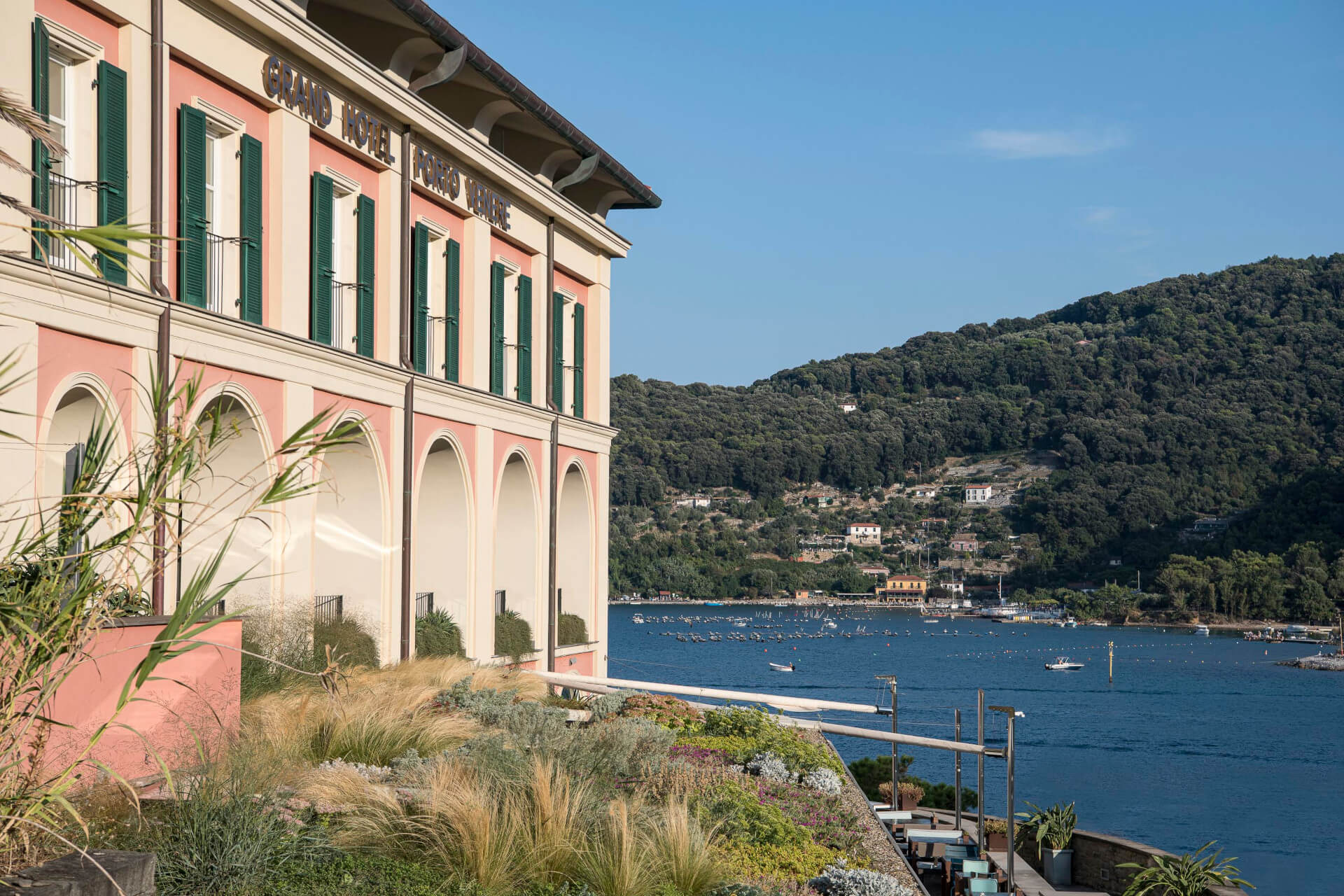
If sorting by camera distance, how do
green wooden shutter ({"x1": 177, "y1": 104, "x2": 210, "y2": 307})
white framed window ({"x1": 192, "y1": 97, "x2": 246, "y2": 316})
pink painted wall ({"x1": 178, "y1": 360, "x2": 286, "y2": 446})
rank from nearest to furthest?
green wooden shutter ({"x1": 177, "y1": 104, "x2": 210, "y2": 307}) < pink painted wall ({"x1": 178, "y1": 360, "x2": 286, "y2": 446}) < white framed window ({"x1": 192, "y1": 97, "x2": 246, "y2": 316})

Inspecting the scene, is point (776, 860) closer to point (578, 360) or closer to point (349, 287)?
point (349, 287)

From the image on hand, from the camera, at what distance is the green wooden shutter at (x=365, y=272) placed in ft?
65.4

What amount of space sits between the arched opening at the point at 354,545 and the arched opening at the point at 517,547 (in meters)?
6.13

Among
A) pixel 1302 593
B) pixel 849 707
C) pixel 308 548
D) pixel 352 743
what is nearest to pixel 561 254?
pixel 308 548

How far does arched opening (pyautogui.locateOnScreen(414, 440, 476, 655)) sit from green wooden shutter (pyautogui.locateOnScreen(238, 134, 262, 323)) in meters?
6.50

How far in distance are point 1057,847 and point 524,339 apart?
14444 mm

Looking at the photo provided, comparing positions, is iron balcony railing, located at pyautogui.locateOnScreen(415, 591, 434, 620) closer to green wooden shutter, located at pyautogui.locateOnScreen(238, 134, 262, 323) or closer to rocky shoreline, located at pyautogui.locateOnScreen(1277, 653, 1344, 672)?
green wooden shutter, located at pyautogui.locateOnScreen(238, 134, 262, 323)

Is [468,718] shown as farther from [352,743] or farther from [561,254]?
[561,254]

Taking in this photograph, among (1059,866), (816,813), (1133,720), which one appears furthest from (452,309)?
(1133,720)

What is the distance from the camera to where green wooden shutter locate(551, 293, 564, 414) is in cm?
2742

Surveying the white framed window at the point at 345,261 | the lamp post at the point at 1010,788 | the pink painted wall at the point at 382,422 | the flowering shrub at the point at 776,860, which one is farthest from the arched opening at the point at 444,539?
the flowering shrub at the point at 776,860

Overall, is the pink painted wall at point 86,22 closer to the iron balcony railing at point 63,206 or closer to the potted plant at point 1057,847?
the iron balcony railing at point 63,206

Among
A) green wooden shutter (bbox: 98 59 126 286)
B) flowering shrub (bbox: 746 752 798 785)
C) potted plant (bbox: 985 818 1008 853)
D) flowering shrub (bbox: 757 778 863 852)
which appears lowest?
potted plant (bbox: 985 818 1008 853)

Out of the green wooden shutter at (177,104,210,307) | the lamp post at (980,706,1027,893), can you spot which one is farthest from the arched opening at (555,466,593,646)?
the green wooden shutter at (177,104,210,307)
